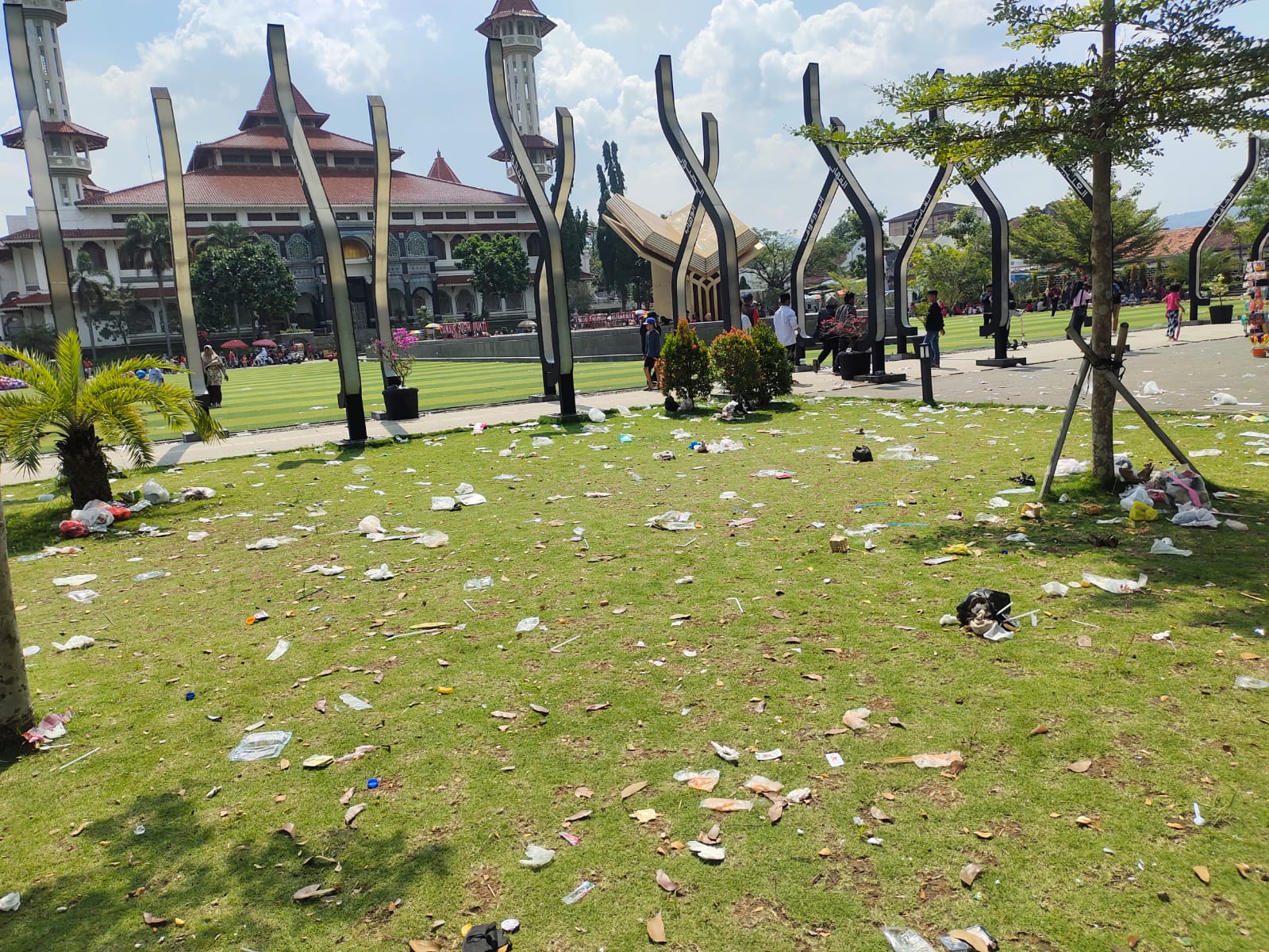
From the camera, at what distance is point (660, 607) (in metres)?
5.01

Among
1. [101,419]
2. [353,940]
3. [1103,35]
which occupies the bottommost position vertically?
[353,940]

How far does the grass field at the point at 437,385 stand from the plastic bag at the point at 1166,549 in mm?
13156

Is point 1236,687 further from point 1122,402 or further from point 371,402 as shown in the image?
point 371,402

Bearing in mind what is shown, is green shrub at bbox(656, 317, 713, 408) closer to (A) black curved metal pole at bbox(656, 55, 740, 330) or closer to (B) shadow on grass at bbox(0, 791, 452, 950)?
(A) black curved metal pole at bbox(656, 55, 740, 330)

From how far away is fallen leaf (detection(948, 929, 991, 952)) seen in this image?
235 cm

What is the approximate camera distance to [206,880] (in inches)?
112

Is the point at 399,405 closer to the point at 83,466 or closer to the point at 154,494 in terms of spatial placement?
the point at 154,494

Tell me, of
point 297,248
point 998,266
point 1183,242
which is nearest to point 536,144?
point 297,248

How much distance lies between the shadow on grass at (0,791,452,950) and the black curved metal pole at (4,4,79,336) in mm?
10384

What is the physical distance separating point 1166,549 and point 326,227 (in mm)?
11077

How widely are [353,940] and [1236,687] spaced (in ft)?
11.4

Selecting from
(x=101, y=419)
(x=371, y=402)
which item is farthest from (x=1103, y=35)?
(x=371, y=402)

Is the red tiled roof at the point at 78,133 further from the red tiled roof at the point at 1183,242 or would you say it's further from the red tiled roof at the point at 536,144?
the red tiled roof at the point at 1183,242

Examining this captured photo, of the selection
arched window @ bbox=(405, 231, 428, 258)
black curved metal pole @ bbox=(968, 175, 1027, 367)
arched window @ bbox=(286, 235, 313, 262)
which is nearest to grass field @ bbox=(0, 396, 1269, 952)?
black curved metal pole @ bbox=(968, 175, 1027, 367)
